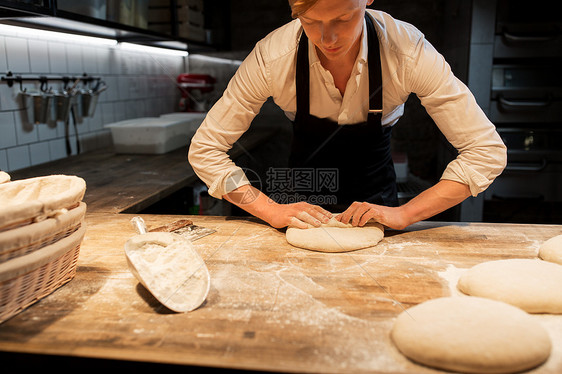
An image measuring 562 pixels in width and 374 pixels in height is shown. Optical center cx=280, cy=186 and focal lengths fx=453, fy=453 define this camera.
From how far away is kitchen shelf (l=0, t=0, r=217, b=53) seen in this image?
5.42 feet

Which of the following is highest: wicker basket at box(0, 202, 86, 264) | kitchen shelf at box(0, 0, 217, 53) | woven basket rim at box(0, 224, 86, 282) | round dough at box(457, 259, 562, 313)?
kitchen shelf at box(0, 0, 217, 53)

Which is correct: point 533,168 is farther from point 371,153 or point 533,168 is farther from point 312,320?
point 312,320

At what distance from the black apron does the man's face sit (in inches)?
11.7

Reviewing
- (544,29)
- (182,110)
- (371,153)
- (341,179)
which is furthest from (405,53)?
(182,110)

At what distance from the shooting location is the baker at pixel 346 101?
121 cm

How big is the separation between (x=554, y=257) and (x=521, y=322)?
0.35 metres

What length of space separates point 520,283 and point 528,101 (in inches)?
91.1

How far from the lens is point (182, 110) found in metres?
3.84

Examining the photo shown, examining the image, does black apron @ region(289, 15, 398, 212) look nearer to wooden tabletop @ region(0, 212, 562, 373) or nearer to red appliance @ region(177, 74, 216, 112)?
wooden tabletop @ region(0, 212, 562, 373)

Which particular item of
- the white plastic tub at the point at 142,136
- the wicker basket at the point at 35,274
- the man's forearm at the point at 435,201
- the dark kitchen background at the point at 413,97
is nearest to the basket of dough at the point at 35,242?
the wicker basket at the point at 35,274

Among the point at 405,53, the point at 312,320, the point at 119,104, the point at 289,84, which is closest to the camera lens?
the point at 312,320

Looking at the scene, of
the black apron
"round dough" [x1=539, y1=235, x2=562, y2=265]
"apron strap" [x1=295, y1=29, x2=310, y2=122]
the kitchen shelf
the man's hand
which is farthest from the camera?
the kitchen shelf

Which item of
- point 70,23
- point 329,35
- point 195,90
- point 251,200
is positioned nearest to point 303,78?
point 329,35

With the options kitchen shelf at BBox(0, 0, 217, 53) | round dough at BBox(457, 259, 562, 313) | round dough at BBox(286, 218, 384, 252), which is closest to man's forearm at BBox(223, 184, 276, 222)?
round dough at BBox(286, 218, 384, 252)
